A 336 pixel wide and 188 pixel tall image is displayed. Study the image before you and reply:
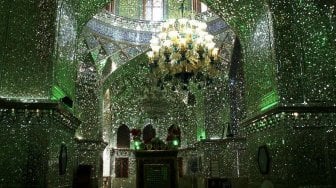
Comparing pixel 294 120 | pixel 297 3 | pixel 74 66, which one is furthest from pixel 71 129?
pixel 297 3

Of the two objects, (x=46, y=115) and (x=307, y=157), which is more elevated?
(x=46, y=115)

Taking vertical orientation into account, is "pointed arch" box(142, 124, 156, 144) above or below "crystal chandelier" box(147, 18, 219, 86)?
below

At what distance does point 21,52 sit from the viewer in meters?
4.89

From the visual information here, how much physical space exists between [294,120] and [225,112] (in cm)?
738

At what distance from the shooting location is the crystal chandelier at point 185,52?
29.9 feet

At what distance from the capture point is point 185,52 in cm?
906

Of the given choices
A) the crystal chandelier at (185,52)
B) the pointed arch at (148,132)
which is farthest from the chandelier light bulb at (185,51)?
the pointed arch at (148,132)

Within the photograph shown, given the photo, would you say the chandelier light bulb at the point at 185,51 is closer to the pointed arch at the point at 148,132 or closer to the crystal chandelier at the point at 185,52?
the crystal chandelier at the point at 185,52

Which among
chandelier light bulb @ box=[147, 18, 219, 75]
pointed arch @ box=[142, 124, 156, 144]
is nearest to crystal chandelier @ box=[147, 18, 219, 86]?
chandelier light bulb @ box=[147, 18, 219, 75]

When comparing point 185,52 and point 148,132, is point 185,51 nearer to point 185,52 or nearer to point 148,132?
point 185,52

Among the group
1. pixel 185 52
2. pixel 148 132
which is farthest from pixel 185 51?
pixel 148 132

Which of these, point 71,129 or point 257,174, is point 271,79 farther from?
point 71,129

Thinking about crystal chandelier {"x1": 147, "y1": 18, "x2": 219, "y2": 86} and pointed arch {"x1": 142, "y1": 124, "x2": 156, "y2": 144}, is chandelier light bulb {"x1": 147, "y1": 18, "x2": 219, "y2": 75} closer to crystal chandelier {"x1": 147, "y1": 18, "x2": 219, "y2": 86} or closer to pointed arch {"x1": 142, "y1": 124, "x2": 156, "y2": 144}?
crystal chandelier {"x1": 147, "y1": 18, "x2": 219, "y2": 86}

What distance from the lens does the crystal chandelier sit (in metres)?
9.10
